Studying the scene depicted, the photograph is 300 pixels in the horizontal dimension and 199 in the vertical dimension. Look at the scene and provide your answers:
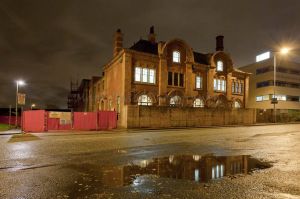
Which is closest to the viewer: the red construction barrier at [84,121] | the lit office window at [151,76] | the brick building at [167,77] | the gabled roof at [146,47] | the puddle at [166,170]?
the puddle at [166,170]

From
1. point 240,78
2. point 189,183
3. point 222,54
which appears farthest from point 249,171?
point 240,78

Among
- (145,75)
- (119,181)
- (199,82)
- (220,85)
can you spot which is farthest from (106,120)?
(220,85)

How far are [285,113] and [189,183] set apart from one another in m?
45.3

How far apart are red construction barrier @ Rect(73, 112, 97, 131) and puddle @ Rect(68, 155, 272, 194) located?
1737 cm

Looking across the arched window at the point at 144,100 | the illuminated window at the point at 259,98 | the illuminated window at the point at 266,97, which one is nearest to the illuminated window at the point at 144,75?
the arched window at the point at 144,100

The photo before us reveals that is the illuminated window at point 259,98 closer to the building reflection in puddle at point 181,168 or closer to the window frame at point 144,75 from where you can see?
the window frame at point 144,75

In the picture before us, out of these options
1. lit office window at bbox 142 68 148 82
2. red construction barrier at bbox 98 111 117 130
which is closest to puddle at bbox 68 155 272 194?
red construction barrier at bbox 98 111 117 130

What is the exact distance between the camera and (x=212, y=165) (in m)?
8.27

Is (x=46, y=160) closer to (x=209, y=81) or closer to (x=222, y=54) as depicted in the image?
(x=209, y=81)

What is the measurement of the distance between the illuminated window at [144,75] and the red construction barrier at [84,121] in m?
8.35

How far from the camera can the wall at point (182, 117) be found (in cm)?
2791

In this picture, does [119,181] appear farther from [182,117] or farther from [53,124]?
[182,117]

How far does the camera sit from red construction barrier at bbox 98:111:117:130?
26.2 metres

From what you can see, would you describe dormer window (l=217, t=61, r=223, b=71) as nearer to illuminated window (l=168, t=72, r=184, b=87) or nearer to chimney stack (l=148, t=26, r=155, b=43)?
illuminated window (l=168, t=72, r=184, b=87)
